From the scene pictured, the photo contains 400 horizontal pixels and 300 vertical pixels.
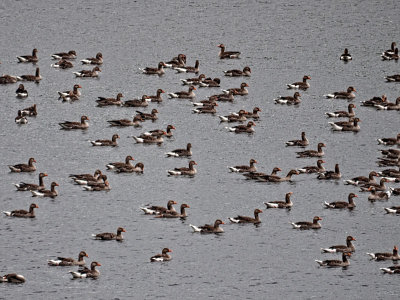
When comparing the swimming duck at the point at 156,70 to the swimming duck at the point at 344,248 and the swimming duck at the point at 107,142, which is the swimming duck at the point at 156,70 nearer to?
the swimming duck at the point at 107,142

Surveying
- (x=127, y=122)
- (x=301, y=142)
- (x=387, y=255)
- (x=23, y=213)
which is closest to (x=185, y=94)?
(x=127, y=122)

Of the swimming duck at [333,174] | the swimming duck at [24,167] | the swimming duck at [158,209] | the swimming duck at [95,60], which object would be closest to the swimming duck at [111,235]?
the swimming duck at [158,209]

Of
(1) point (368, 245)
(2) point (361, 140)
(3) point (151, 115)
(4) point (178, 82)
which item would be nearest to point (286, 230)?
(1) point (368, 245)

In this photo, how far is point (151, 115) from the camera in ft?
314

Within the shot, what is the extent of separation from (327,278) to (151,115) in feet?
115

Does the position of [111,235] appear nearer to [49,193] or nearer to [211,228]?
[211,228]

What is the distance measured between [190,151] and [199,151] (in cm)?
146

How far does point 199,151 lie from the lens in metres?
86.8

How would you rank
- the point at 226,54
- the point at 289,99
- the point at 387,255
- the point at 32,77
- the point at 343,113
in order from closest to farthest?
1. the point at 387,255
2. the point at 343,113
3. the point at 289,99
4. the point at 32,77
5. the point at 226,54

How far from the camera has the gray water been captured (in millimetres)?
63625

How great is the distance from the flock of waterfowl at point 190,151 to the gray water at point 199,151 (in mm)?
560

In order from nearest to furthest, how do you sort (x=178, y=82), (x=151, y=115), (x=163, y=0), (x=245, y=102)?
(x=151, y=115) → (x=245, y=102) → (x=178, y=82) → (x=163, y=0)

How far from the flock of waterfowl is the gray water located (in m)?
0.56

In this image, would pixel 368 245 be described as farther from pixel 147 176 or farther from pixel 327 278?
pixel 147 176
